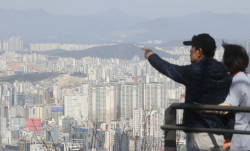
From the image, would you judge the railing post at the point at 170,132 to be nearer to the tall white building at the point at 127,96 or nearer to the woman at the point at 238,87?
the woman at the point at 238,87

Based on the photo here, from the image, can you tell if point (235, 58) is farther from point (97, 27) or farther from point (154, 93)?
point (97, 27)

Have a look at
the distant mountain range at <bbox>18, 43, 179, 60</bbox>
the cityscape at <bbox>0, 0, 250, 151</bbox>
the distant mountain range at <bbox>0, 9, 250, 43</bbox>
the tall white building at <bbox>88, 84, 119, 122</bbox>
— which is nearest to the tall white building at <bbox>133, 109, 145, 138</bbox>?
the cityscape at <bbox>0, 0, 250, 151</bbox>

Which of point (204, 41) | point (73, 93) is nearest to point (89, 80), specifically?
point (73, 93)

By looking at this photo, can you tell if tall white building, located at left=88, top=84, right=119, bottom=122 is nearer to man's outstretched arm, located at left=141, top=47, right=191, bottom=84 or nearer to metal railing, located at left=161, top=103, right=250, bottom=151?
man's outstretched arm, located at left=141, top=47, right=191, bottom=84

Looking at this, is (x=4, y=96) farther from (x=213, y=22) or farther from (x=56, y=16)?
(x=56, y=16)

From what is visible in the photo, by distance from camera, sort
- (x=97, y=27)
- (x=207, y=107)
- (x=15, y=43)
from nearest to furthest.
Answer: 1. (x=207, y=107)
2. (x=15, y=43)
3. (x=97, y=27)

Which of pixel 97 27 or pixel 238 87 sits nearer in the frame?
pixel 238 87

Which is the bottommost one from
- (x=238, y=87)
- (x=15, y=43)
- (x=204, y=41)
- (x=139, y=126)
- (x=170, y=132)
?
(x=139, y=126)

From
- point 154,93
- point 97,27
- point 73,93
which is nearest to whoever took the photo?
point 154,93
